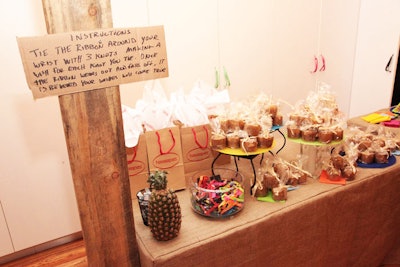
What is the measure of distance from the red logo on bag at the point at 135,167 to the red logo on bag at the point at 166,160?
0.05 meters

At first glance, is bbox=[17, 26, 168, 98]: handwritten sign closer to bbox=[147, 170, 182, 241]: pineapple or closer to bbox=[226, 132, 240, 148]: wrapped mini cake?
bbox=[147, 170, 182, 241]: pineapple

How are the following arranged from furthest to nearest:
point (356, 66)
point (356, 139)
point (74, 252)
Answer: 1. point (356, 66)
2. point (74, 252)
3. point (356, 139)

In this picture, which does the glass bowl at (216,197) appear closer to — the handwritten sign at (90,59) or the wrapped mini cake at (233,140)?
the wrapped mini cake at (233,140)

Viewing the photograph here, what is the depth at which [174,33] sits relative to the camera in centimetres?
229

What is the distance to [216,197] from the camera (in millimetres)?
1211

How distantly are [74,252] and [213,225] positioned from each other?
1408 millimetres

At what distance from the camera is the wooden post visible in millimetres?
872

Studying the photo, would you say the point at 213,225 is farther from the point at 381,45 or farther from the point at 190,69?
the point at 381,45

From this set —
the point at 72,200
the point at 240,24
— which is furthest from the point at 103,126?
the point at 240,24

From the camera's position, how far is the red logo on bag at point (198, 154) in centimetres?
142

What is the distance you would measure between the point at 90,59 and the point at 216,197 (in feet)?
2.16

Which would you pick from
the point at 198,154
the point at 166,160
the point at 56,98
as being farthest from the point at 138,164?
the point at 56,98

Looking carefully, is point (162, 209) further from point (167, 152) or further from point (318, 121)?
point (318, 121)

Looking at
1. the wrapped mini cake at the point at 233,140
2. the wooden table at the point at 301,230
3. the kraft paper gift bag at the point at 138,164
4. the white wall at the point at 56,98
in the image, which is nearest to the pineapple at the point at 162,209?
the wooden table at the point at 301,230
